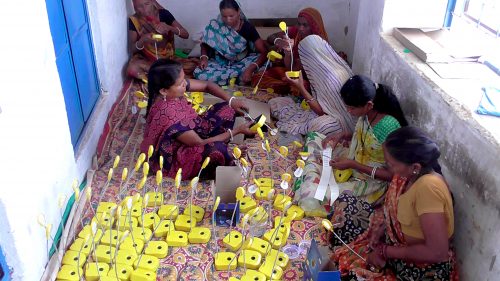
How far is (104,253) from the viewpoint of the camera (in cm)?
214

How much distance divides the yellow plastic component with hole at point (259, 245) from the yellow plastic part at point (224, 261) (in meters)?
0.09

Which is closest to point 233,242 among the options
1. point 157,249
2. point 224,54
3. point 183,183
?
point 157,249

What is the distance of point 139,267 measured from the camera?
208 cm

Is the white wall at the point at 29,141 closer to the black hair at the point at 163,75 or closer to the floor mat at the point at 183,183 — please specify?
the floor mat at the point at 183,183

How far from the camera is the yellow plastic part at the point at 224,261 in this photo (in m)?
2.12

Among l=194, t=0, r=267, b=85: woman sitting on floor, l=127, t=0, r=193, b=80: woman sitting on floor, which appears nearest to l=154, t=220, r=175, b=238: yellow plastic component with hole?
l=194, t=0, r=267, b=85: woman sitting on floor

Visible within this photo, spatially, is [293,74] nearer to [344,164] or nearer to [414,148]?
[344,164]

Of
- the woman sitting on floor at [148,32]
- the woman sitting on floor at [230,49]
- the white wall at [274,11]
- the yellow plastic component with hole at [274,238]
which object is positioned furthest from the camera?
the white wall at [274,11]

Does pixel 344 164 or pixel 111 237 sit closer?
pixel 111 237

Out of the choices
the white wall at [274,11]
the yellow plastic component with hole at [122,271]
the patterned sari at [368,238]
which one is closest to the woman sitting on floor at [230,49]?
the white wall at [274,11]

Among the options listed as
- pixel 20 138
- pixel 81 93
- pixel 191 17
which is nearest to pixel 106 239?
pixel 20 138

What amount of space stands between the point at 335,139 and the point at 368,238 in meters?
0.88

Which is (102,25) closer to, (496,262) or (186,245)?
(186,245)

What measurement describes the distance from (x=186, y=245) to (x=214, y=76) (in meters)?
2.04
